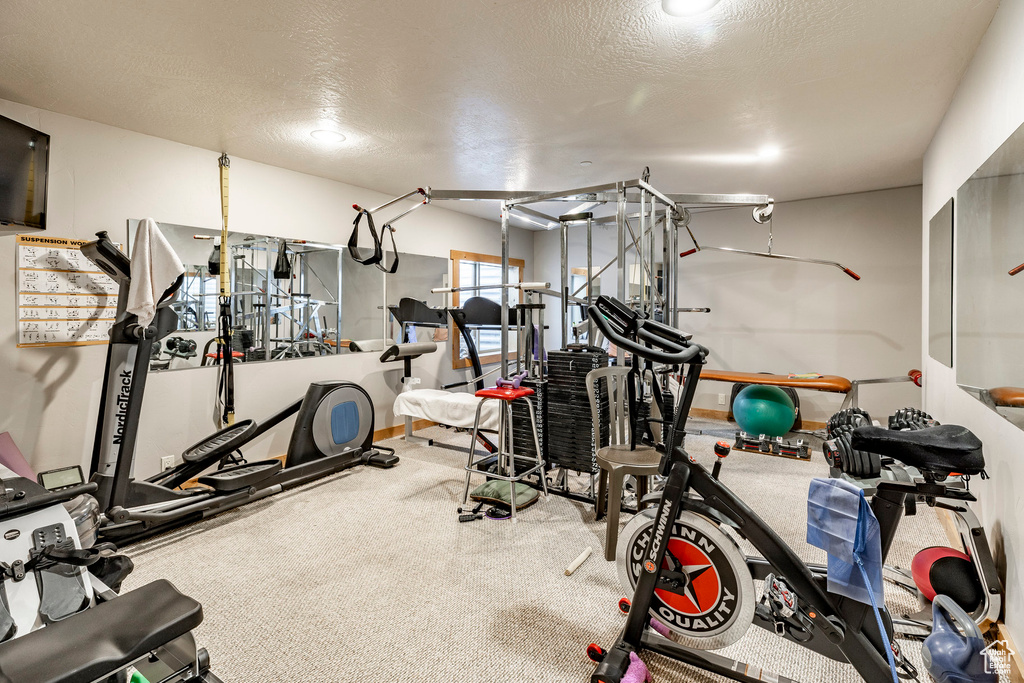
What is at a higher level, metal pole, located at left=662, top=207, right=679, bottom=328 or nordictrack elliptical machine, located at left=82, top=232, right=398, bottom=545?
metal pole, located at left=662, top=207, right=679, bottom=328

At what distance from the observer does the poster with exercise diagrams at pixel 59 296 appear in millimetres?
2836

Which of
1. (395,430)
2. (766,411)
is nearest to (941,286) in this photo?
(766,411)

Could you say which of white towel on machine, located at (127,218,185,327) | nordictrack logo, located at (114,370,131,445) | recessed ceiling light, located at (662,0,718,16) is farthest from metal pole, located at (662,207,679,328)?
nordictrack logo, located at (114,370,131,445)

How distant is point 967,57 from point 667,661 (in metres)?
3.08

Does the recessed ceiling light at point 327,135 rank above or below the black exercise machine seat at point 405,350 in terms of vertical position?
above

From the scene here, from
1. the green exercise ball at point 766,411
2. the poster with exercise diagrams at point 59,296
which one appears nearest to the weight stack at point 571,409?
the green exercise ball at point 766,411

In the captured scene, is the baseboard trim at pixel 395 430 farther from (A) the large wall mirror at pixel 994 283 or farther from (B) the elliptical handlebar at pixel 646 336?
(A) the large wall mirror at pixel 994 283

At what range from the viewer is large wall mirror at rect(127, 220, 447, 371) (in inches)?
140

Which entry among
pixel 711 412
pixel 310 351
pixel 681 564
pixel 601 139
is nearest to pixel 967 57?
pixel 601 139

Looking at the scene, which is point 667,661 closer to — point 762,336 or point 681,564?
point 681,564

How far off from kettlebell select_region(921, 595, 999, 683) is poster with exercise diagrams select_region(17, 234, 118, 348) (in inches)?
176

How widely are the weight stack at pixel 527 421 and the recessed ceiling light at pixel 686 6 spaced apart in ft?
7.17

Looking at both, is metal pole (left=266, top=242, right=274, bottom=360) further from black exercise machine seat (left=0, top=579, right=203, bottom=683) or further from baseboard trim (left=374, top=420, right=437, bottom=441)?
black exercise machine seat (left=0, top=579, right=203, bottom=683)

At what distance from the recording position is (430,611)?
209cm
